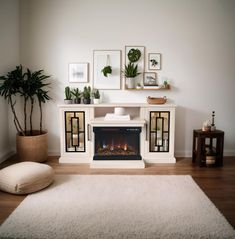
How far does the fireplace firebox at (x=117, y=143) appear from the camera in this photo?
4.03m

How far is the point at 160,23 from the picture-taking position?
14.3 feet

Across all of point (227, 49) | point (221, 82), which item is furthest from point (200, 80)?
point (227, 49)

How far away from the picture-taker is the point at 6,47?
4.14m

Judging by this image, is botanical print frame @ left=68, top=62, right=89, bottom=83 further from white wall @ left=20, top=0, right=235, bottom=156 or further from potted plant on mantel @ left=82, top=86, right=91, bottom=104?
potted plant on mantel @ left=82, top=86, right=91, bottom=104

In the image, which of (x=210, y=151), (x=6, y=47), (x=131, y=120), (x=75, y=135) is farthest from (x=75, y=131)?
(x=210, y=151)

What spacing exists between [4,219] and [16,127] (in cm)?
209

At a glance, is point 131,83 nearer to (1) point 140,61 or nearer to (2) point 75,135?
(1) point 140,61

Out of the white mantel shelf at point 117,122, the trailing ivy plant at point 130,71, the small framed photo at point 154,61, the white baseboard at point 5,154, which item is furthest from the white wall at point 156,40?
the white baseboard at point 5,154

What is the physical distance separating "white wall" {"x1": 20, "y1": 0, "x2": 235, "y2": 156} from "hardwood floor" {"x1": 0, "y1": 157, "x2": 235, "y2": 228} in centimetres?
93

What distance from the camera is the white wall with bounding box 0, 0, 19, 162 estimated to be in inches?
160

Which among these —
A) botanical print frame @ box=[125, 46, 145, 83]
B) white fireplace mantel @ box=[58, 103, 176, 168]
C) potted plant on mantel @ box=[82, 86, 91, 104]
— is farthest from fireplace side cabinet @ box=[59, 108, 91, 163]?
botanical print frame @ box=[125, 46, 145, 83]

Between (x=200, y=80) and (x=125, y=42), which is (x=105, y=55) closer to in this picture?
(x=125, y=42)

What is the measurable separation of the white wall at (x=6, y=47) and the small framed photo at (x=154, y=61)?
220 cm

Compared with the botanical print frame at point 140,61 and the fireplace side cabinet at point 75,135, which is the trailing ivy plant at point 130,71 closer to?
the botanical print frame at point 140,61
